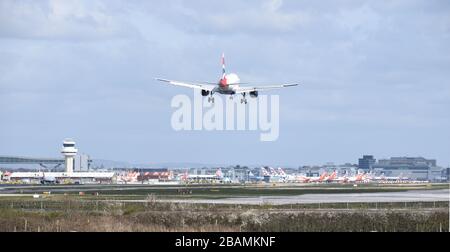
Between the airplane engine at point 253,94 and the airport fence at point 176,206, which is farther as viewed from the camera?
the airplane engine at point 253,94

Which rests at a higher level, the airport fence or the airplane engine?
the airplane engine

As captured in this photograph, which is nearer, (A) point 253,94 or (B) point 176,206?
(B) point 176,206

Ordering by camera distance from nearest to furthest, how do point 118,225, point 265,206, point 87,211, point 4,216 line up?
point 118,225 < point 4,216 < point 87,211 < point 265,206

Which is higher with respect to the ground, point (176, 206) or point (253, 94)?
point (253, 94)

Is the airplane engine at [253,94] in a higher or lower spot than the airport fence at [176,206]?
higher

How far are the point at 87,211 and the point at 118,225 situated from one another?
59.2 ft

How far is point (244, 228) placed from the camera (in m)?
83.2

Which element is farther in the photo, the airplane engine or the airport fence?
the airplane engine
